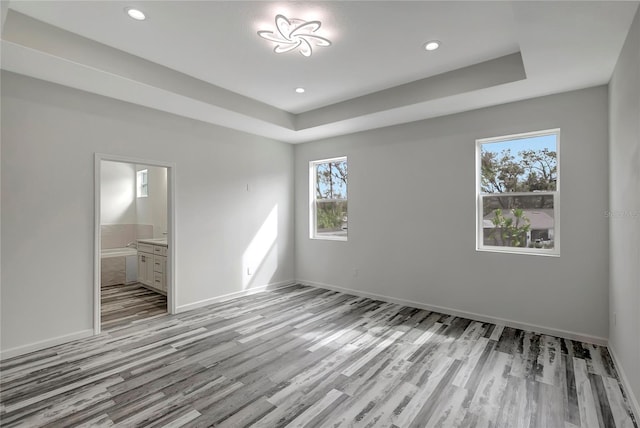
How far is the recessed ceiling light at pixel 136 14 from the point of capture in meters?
2.41

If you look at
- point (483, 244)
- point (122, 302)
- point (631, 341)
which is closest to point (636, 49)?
point (631, 341)

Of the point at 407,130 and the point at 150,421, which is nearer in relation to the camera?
the point at 150,421

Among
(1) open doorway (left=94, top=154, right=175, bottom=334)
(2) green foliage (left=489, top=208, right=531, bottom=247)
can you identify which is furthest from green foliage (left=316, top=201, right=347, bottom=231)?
(1) open doorway (left=94, top=154, right=175, bottom=334)

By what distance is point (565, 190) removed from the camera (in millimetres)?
3332

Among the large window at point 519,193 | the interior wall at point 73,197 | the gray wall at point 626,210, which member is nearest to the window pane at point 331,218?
the interior wall at point 73,197

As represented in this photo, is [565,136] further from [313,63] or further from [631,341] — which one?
[313,63]

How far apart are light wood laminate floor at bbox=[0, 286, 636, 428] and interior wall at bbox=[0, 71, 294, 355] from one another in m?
0.52

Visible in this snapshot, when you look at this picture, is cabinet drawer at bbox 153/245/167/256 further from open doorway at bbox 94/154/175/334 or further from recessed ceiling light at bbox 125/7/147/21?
recessed ceiling light at bbox 125/7/147/21

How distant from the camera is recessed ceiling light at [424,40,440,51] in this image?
9.36 feet

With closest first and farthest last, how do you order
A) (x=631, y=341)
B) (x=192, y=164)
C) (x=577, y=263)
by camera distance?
(x=631, y=341) < (x=577, y=263) < (x=192, y=164)

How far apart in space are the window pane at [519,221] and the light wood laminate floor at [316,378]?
1.05 m

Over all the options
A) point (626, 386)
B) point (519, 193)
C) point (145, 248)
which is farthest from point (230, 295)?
point (626, 386)

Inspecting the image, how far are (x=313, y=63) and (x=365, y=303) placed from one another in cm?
337

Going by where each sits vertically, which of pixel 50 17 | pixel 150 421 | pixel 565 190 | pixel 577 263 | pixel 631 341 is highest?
pixel 50 17
